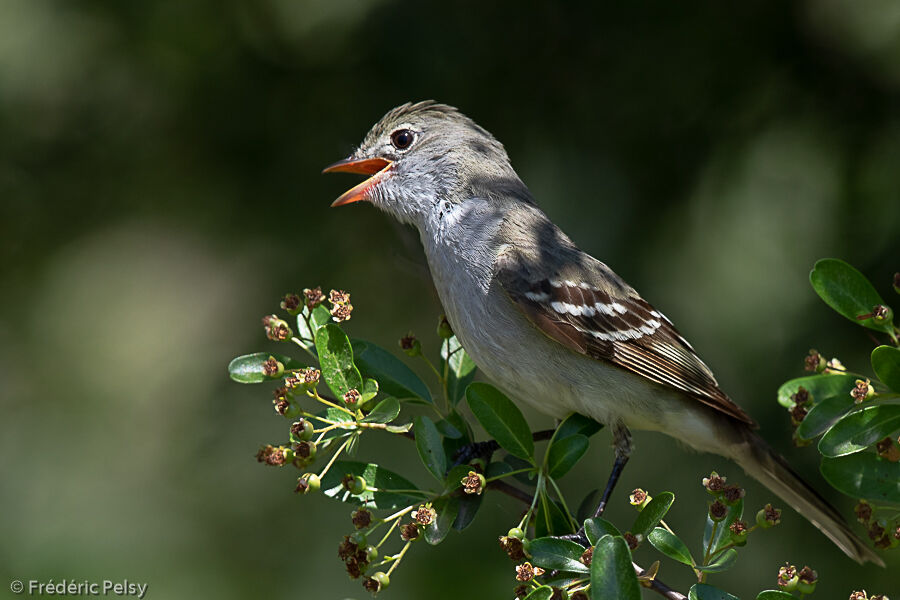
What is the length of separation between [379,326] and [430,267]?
4.46 feet

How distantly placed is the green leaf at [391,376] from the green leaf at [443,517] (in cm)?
41

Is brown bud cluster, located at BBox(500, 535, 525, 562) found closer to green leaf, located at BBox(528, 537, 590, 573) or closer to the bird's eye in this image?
green leaf, located at BBox(528, 537, 590, 573)

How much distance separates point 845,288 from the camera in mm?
2941

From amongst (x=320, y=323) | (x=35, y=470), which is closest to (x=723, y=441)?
(x=320, y=323)

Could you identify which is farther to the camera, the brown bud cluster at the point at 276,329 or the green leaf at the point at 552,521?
the green leaf at the point at 552,521

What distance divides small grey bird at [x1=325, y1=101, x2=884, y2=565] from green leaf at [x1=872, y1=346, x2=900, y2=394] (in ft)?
3.33

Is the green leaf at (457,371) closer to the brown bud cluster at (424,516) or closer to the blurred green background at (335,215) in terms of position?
the blurred green background at (335,215)

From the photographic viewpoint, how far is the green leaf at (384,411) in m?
2.74

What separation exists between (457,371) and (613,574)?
150 centimetres

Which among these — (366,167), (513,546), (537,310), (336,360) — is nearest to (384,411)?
(336,360)

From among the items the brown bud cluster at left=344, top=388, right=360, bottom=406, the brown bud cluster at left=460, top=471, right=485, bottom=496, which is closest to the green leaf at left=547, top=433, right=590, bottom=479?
the brown bud cluster at left=460, top=471, right=485, bottom=496

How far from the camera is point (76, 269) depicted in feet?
Result: 17.4

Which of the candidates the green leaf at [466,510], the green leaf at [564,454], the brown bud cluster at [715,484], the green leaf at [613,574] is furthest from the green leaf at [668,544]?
the green leaf at [466,510]

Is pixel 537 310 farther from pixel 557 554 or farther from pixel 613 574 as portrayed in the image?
pixel 613 574
